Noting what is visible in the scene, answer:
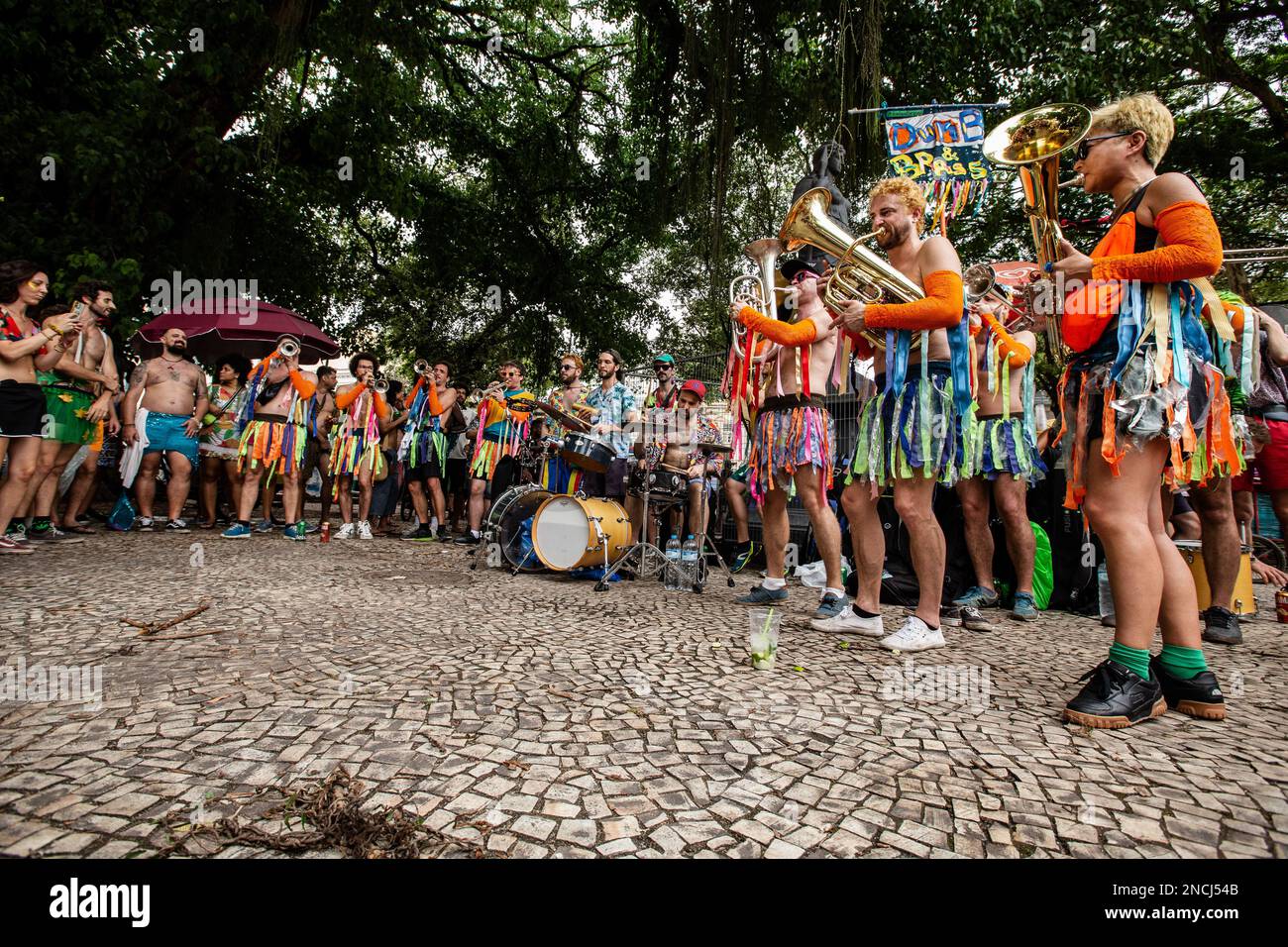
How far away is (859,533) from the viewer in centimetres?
351

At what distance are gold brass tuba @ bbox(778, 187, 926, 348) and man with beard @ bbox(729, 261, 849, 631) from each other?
36 centimetres

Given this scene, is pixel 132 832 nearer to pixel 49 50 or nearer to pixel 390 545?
pixel 390 545

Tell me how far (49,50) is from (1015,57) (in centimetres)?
1134

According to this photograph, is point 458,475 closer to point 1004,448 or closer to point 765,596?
point 765,596

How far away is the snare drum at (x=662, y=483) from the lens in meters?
5.53

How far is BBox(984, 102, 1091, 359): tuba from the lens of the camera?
2475mm

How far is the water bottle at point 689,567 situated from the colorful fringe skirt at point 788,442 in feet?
2.89

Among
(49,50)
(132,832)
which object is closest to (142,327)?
(49,50)

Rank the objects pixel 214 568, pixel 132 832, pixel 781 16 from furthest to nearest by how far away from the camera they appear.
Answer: pixel 781 16
pixel 214 568
pixel 132 832

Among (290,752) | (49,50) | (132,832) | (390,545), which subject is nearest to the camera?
(132,832)

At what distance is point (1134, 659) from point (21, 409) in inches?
293

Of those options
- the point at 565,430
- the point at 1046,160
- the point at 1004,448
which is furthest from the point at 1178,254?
the point at 565,430

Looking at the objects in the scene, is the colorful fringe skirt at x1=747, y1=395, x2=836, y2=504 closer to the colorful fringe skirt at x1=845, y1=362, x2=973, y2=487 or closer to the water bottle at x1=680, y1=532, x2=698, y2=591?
the colorful fringe skirt at x1=845, y1=362, x2=973, y2=487

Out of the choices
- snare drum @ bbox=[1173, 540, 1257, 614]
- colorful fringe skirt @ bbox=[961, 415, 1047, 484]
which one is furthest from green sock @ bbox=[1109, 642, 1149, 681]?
snare drum @ bbox=[1173, 540, 1257, 614]
